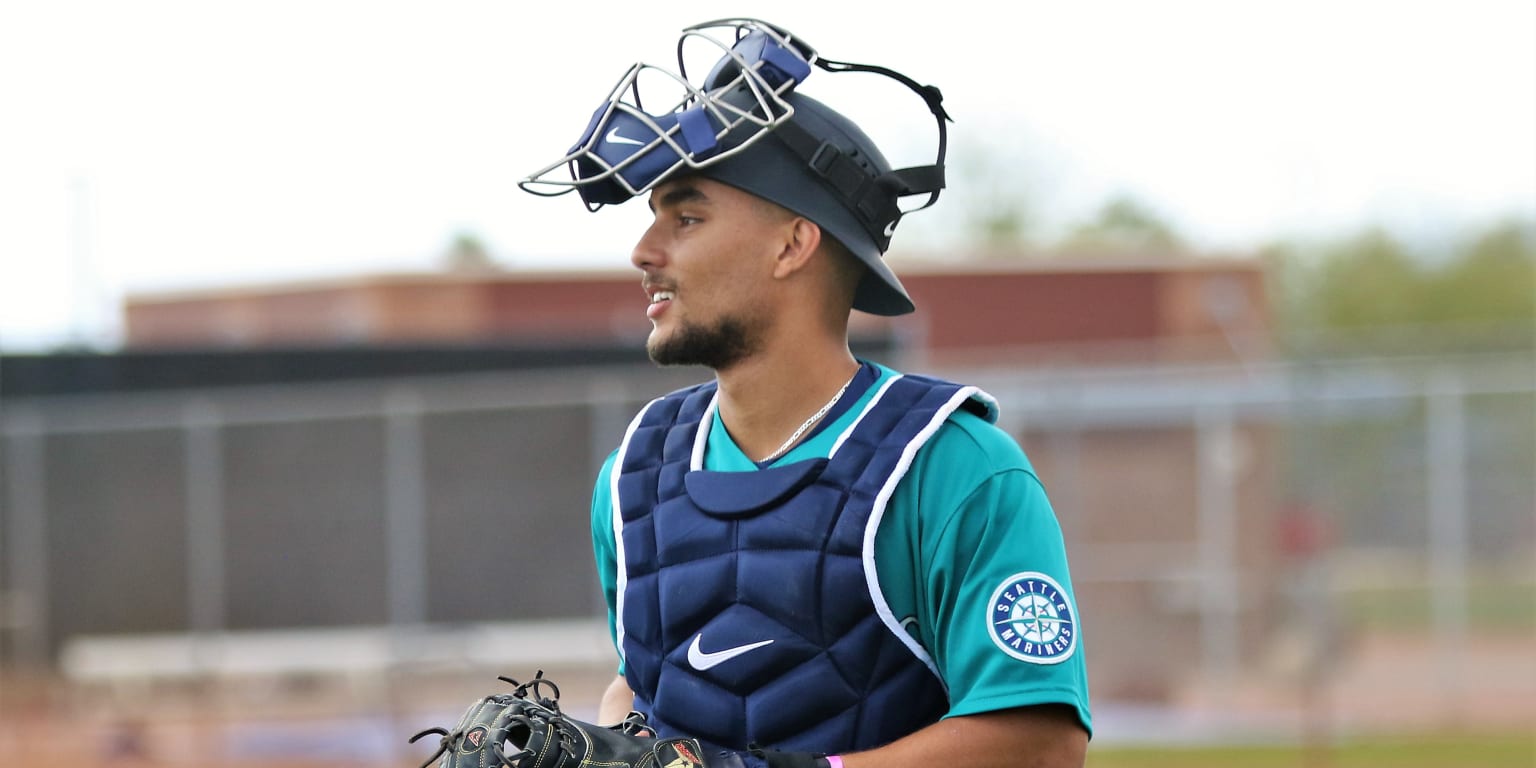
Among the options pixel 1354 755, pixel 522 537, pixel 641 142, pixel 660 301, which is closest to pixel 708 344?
pixel 660 301

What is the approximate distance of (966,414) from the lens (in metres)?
2.93

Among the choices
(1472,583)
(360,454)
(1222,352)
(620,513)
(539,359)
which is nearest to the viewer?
(620,513)

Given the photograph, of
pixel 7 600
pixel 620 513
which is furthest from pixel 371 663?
pixel 620 513

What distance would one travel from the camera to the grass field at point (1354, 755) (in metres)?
11.0

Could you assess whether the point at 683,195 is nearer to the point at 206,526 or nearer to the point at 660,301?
the point at 660,301

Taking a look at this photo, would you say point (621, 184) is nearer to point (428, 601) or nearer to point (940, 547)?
point (940, 547)

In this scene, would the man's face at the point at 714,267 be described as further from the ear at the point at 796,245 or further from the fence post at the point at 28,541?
the fence post at the point at 28,541

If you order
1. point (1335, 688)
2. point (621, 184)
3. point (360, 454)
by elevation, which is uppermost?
point (621, 184)

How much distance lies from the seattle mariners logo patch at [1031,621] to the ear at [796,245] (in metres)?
0.66

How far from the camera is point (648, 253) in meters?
3.01

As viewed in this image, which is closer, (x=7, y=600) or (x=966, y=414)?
(x=966, y=414)

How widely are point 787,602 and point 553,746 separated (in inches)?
17.7

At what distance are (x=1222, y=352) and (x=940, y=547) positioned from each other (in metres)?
22.5

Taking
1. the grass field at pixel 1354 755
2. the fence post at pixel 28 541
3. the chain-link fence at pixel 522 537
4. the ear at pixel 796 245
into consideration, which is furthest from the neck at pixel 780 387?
the fence post at pixel 28 541
